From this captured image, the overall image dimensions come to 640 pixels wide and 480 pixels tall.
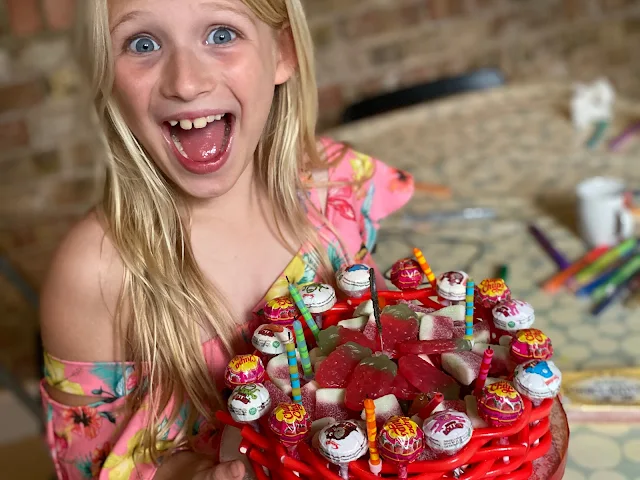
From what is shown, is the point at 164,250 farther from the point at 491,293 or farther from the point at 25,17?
the point at 25,17

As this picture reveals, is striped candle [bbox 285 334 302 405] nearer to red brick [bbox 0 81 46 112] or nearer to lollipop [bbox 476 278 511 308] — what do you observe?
lollipop [bbox 476 278 511 308]

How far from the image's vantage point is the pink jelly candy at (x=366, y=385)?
559 millimetres

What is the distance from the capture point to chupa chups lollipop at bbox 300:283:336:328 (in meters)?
0.65

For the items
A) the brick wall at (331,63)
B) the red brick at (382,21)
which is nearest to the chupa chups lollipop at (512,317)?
the brick wall at (331,63)

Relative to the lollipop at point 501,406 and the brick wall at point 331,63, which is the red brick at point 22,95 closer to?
the brick wall at point 331,63

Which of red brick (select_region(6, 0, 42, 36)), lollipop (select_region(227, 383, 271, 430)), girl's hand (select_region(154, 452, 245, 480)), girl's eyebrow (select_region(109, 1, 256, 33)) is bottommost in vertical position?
girl's hand (select_region(154, 452, 245, 480))

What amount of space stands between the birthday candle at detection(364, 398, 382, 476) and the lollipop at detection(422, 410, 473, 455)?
0.03m

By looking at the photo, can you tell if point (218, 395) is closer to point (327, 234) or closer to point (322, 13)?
point (327, 234)

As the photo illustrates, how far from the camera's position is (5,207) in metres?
1.80

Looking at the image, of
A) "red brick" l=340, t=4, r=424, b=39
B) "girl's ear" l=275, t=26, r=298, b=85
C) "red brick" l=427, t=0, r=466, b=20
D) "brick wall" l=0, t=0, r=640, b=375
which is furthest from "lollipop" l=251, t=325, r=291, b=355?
"red brick" l=427, t=0, r=466, b=20

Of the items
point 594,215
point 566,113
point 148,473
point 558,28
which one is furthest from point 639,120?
point 148,473

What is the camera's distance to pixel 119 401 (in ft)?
2.64

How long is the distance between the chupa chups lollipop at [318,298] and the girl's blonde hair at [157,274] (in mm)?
161

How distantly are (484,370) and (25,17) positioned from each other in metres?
1.46
